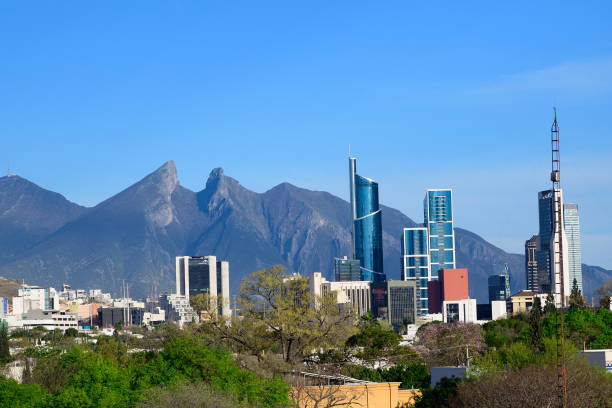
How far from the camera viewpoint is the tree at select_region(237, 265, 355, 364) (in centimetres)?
8256

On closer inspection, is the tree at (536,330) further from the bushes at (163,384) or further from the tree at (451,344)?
the bushes at (163,384)

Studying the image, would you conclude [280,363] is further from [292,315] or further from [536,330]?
[536,330]

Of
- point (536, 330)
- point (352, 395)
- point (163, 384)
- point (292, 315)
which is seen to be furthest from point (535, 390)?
point (536, 330)

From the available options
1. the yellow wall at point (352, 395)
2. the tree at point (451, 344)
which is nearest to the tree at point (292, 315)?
the yellow wall at point (352, 395)

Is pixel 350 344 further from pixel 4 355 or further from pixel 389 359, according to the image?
pixel 4 355

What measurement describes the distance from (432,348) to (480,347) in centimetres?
880

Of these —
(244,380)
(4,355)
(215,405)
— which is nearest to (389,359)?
(4,355)

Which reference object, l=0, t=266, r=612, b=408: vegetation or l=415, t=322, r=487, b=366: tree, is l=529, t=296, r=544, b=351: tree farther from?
l=415, t=322, r=487, b=366: tree

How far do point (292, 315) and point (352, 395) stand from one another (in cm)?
2093

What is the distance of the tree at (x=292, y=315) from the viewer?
271ft

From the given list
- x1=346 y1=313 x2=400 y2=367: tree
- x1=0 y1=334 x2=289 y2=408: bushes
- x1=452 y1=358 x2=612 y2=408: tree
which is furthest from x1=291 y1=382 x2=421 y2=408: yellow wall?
x1=346 y1=313 x2=400 y2=367: tree

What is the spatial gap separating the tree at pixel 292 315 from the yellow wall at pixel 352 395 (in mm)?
18034

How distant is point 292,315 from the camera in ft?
269

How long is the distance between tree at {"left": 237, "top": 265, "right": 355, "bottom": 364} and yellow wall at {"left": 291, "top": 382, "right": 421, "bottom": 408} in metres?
18.0
